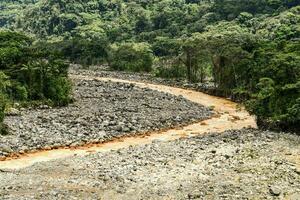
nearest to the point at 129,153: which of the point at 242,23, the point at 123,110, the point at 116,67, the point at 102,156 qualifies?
the point at 102,156

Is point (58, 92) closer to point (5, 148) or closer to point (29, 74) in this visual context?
point (29, 74)

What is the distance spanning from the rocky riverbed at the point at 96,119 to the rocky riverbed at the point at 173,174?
24.7ft

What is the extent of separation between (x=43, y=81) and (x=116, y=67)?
67970mm

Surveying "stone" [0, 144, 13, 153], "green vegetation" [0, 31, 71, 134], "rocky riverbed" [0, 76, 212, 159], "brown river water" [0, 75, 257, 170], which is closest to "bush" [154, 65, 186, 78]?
"brown river water" [0, 75, 257, 170]

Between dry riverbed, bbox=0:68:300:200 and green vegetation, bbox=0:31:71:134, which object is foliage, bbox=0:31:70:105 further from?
dry riverbed, bbox=0:68:300:200

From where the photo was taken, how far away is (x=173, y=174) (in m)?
38.6

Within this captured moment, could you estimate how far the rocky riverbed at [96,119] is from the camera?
51.8 meters

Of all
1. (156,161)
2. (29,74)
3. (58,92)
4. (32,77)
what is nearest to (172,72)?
(58,92)

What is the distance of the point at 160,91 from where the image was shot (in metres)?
92.9

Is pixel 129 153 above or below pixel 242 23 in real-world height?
below

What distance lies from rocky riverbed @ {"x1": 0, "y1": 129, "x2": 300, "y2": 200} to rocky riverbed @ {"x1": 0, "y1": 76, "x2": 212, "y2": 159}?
754 cm

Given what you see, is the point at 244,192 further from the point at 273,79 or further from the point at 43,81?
the point at 43,81

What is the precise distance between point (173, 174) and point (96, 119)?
25.0 meters

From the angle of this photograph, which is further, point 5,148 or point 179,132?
point 179,132
